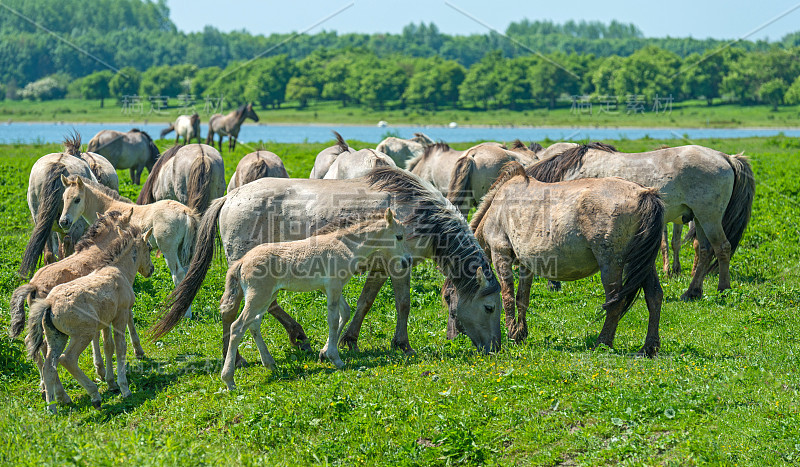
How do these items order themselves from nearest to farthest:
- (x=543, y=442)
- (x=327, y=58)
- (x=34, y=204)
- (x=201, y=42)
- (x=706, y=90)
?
(x=543, y=442) → (x=34, y=204) → (x=706, y=90) → (x=327, y=58) → (x=201, y=42)

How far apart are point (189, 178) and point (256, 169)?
1447 mm

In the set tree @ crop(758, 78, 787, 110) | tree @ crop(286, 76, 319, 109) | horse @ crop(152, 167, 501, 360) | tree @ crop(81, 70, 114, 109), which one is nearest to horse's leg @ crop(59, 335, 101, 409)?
horse @ crop(152, 167, 501, 360)

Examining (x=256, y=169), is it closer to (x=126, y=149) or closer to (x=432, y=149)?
(x=432, y=149)

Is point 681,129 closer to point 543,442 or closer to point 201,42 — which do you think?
point 543,442

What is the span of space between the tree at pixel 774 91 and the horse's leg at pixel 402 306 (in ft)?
A: 196

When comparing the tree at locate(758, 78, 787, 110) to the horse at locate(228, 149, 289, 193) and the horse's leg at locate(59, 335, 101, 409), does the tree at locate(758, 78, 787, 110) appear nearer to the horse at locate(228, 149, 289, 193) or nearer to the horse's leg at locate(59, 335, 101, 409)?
the horse at locate(228, 149, 289, 193)

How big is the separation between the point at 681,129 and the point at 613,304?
5146 centimetres

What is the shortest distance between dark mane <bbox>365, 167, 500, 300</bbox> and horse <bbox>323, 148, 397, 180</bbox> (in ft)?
13.3

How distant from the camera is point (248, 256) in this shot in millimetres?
8273

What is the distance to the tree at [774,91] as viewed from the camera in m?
60.3

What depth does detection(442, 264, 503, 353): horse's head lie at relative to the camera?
9195 millimetres

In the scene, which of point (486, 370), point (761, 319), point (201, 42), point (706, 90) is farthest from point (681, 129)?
point (201, 42)

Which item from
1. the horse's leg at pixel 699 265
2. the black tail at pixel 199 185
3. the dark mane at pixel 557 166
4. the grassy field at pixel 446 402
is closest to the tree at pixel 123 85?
the black tail at pixel 199 185

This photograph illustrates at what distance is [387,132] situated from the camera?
39.6m
